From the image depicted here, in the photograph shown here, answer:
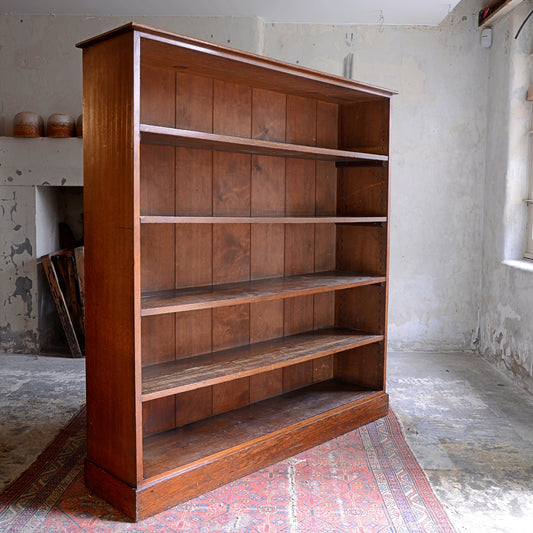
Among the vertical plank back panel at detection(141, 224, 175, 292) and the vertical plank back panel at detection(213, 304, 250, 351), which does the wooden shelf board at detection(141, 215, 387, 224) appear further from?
the vertical plank back panel at detection(213, 304, 250, 351)

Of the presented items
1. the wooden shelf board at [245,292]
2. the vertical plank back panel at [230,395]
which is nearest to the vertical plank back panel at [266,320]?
the wooden shelf board at [245,292]

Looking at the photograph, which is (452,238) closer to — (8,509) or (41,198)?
(41,198)

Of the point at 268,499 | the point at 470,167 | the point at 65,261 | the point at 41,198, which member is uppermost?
the point at 470,167

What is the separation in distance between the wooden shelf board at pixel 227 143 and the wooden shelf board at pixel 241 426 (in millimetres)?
1455

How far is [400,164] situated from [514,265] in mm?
1374

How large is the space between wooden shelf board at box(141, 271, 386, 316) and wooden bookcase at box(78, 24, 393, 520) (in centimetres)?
1

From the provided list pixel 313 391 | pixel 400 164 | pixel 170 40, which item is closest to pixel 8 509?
pixel 313 391

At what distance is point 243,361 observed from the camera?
9.78 ft

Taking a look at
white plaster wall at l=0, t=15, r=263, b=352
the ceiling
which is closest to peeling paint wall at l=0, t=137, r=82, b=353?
white plaster wall at l=0, t=15, r=263, b=352

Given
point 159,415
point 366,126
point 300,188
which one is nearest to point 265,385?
point 159,415

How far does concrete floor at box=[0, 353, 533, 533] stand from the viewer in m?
2.63

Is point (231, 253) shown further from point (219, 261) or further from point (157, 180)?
point (157, 180)

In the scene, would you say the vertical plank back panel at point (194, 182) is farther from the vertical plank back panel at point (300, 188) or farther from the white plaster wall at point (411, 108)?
the white plaster wall at point (411, 108)

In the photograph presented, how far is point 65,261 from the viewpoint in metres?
5.20
